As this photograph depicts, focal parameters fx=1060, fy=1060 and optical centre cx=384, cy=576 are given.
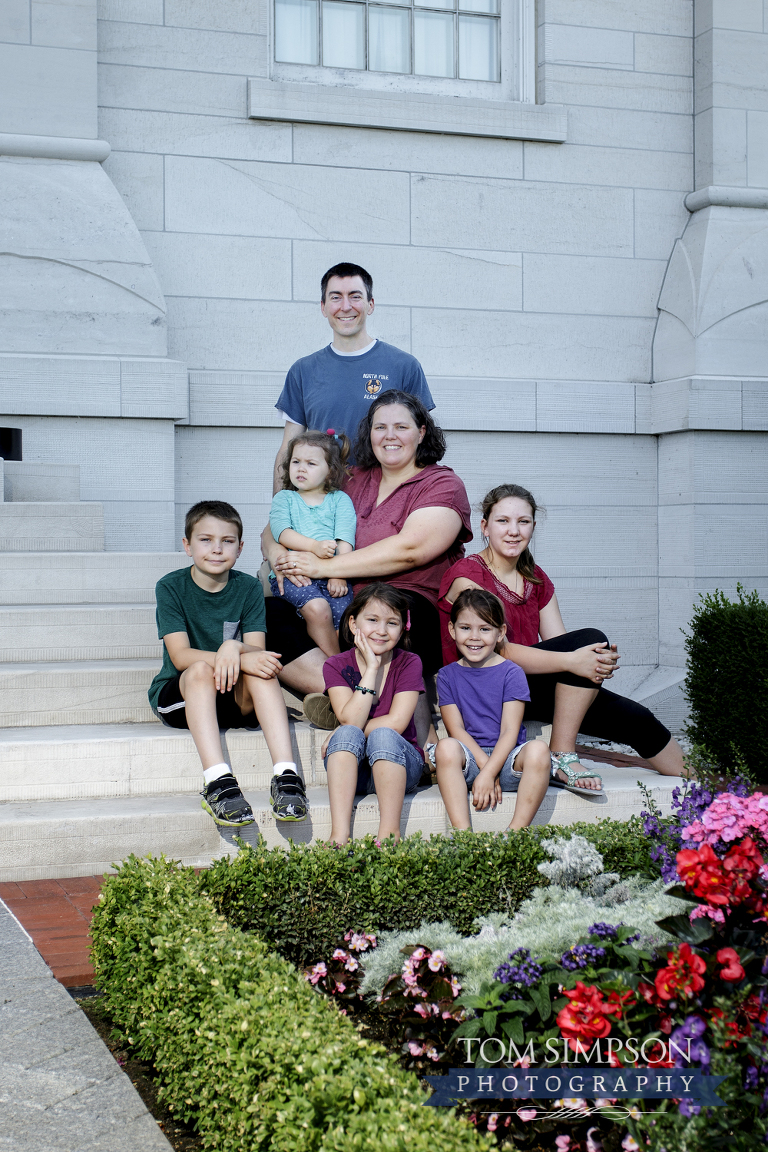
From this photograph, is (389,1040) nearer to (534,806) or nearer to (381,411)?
(534,806)

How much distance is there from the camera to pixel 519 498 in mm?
4746

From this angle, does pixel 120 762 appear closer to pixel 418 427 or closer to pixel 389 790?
pixel 389 790

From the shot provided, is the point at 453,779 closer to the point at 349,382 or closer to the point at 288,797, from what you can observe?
the point at 288,797

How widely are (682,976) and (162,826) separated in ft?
7.87

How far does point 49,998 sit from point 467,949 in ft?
3.52

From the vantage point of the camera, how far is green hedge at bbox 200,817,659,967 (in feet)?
9.67

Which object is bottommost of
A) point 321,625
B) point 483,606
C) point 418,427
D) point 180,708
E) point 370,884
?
point 370,884

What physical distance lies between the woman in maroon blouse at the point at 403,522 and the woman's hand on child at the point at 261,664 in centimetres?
46

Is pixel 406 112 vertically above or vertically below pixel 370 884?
above

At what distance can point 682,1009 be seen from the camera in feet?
7.00

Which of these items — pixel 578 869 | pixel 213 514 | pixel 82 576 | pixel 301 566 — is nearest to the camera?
pixel 578 869

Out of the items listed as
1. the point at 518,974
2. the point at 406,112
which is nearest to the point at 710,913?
the point at 518,974

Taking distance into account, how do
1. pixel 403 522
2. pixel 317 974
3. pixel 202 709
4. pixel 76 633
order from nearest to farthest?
Result: pixel 317 974
pixel 202 709
pixel 403 522
pixel 76 633

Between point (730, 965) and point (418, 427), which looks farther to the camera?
point (418, 427)
